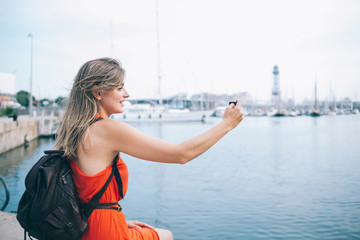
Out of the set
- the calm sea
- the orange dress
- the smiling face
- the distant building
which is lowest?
the calm sea

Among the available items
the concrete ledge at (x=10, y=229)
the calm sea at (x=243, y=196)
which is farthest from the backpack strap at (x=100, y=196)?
the calm sea at (x=243, y=196)

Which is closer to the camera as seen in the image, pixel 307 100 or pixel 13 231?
pixel 13 231

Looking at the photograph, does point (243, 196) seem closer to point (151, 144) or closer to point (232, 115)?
point (232, 115)

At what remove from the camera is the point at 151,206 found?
1109 centimetres

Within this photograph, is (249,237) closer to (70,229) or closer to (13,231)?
(13,231)

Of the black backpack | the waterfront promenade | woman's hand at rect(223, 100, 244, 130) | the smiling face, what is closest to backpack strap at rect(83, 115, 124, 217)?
the black backpack

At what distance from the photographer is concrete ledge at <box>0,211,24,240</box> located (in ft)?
11.6

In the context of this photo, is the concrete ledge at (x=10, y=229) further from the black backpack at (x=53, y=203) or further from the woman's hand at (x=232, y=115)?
the woman's hand at (x=232, y=115)

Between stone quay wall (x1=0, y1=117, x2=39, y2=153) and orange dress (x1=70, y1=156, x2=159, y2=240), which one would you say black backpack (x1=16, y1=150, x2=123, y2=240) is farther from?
stone quay wall (x1=0, y1=117, x2=39, y2=153)

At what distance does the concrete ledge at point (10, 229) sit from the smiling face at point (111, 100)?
8.01 ft

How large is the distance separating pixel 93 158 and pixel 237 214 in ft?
28.8

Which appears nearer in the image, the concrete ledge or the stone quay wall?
the concrete ledge

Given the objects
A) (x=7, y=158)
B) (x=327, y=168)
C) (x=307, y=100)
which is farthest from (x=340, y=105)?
(x=7, y=158)

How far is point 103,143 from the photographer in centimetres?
172
